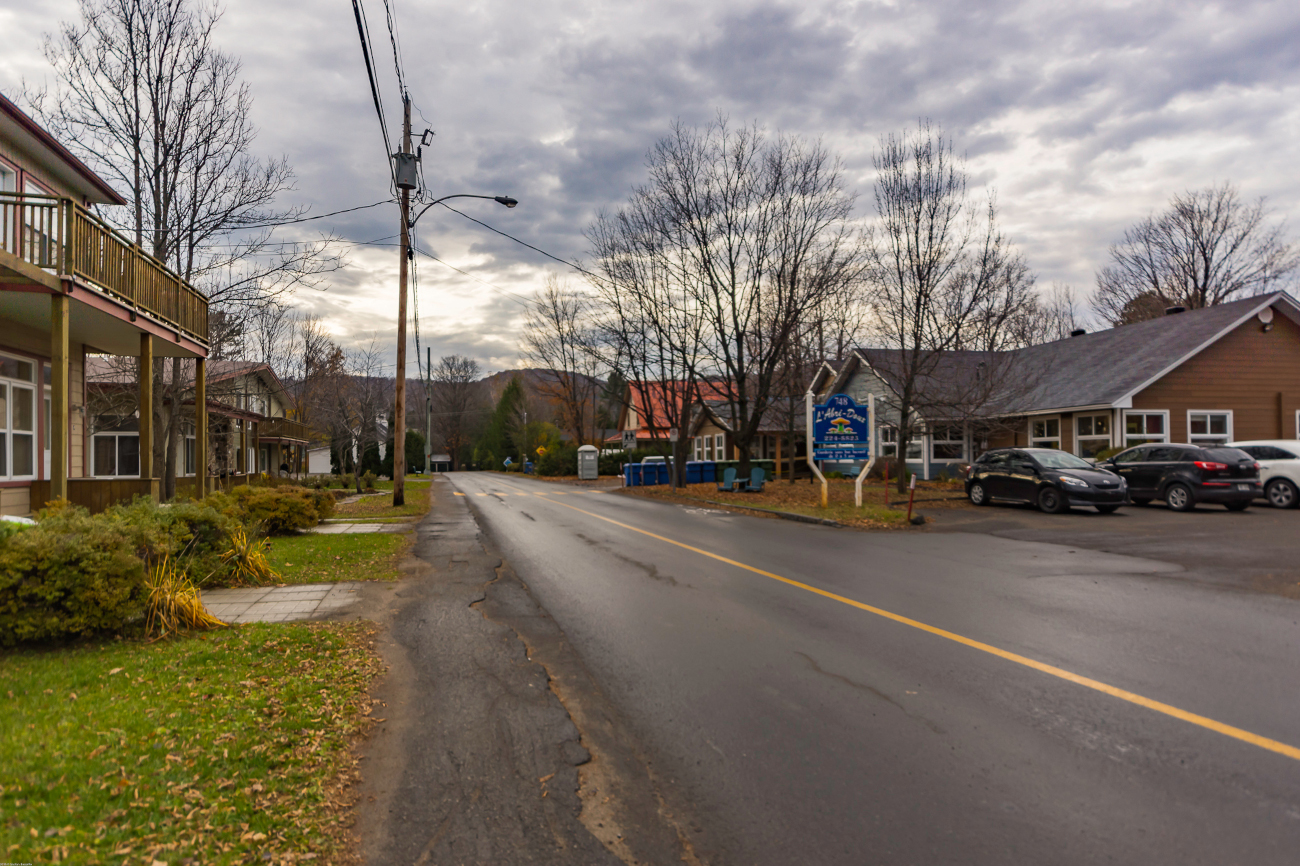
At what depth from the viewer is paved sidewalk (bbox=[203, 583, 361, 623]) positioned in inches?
287

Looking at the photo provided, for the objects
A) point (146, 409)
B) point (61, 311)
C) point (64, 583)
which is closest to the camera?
point (64, 583)

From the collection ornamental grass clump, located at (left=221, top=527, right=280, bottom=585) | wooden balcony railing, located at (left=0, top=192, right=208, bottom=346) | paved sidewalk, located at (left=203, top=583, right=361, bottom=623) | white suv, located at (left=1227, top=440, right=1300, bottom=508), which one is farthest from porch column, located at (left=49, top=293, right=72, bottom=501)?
white suv, located at (left=1227, top=440, right=1300, bottom=508)

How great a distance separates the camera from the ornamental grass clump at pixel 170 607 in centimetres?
634

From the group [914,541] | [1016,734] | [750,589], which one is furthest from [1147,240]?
[1016,734]

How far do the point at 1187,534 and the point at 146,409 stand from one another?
59.8 ft

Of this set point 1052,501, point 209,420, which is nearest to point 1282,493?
point 1052,501

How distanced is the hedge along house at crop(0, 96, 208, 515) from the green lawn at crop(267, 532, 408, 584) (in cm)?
272

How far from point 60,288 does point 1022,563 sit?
45.2 feet

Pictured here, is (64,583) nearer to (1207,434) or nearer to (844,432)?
(844,432)

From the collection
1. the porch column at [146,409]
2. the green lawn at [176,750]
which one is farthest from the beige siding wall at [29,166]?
the green lawn at [176,750]

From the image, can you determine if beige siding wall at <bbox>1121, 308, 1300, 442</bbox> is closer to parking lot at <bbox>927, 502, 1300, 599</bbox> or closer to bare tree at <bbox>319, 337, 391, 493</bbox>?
parking lot at <bbox>927, 502, 1300, 599</bbox>

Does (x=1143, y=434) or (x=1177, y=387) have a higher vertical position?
(x=1177, y=387)

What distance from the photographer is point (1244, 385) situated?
82.1 feet

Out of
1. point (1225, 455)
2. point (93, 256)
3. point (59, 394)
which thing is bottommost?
point (1225, 455)
